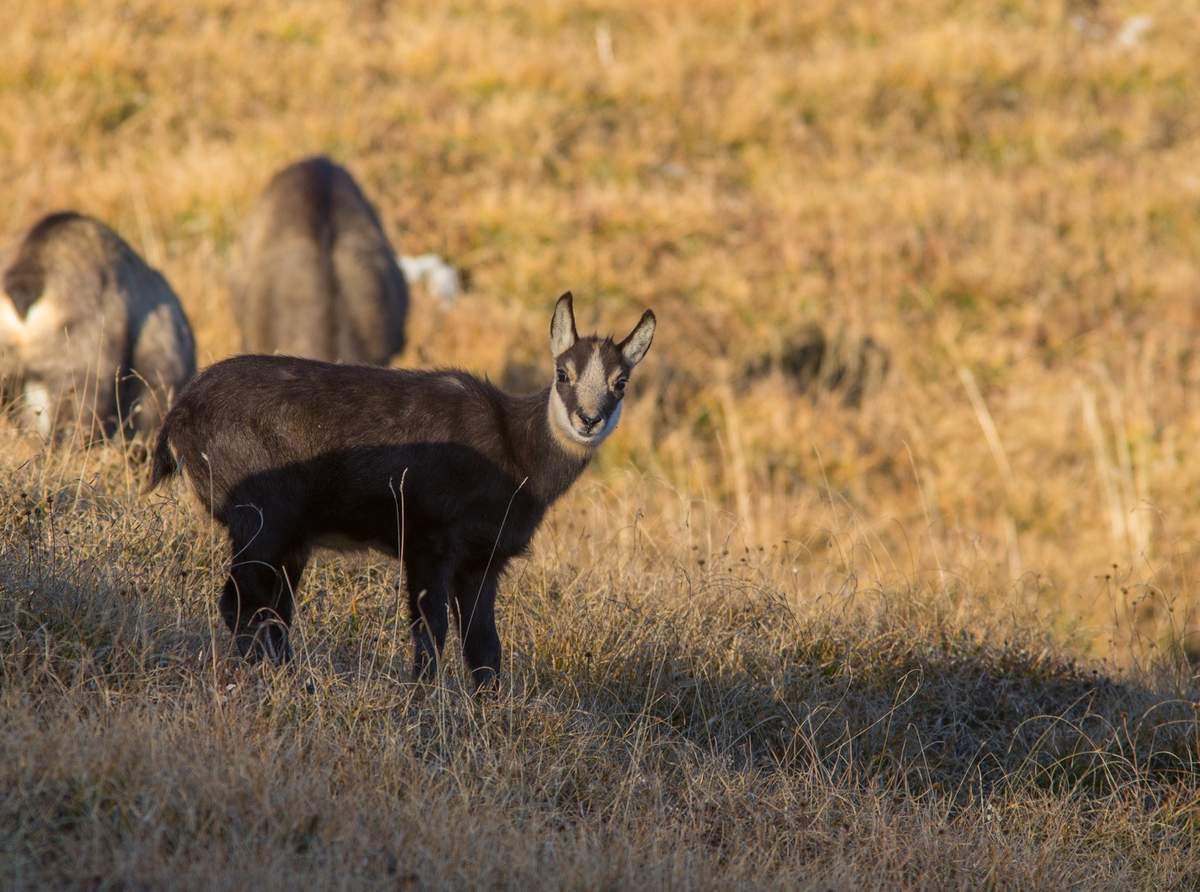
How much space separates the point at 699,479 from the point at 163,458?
6769mm

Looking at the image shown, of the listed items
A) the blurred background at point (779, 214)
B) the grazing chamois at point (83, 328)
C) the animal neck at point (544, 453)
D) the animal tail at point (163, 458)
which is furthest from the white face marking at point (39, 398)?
the animal neck at point (544, 453)

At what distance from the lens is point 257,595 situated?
18.8 ft

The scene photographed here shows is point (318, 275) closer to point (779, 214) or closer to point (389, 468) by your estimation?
point (779, 214)

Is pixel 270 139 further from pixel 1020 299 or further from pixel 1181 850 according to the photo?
pixel 1181 850

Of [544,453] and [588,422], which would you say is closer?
[588,422]

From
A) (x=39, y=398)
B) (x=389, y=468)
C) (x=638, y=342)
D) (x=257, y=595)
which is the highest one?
(x=638, y=342)

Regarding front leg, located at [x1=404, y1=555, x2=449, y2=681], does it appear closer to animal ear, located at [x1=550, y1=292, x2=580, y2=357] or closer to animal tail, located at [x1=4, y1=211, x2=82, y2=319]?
animal ear, located at [x1=550, y1=292, x2=580, y2=357]

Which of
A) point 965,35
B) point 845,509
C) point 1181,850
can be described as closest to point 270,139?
point 845,509

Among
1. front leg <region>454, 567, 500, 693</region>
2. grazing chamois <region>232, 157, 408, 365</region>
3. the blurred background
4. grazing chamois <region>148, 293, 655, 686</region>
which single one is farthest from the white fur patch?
front leg <region>454, 567, 500, 693</region>

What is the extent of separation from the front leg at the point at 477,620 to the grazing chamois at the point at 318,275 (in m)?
6.41

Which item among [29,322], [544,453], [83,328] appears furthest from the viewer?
[83,328]

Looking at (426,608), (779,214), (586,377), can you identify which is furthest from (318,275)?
(426,608)

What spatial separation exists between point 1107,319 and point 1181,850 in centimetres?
1043

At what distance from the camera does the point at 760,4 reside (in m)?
22.3
